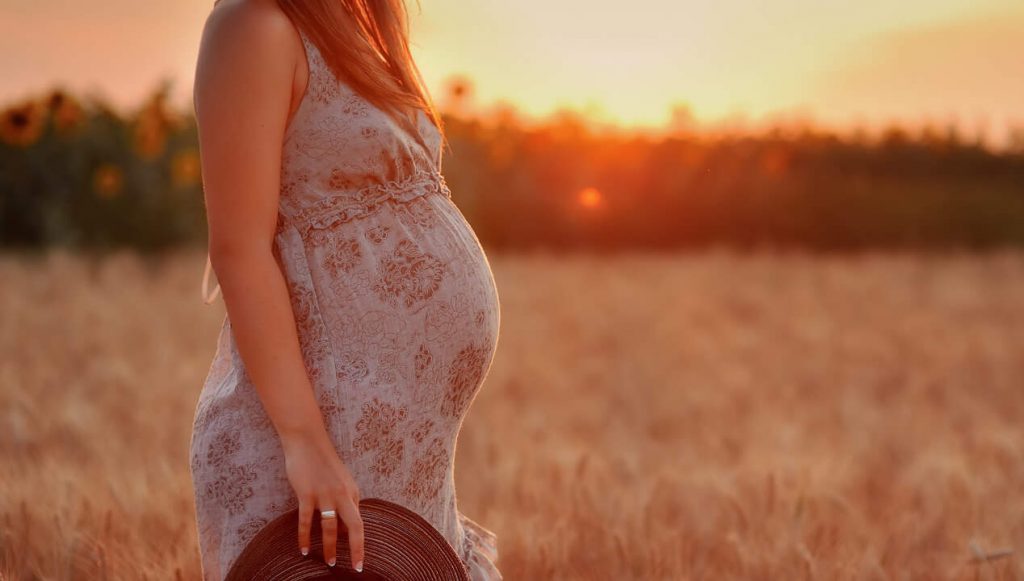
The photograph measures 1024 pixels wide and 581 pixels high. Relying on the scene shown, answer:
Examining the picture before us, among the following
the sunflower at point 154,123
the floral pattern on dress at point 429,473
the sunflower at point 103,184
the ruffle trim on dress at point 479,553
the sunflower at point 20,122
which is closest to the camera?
the floral pattern on dress at point 429,473

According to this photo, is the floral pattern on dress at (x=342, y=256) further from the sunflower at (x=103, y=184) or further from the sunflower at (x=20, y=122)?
the sunflower at (x=103, y=184)

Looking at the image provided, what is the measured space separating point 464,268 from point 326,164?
0.26 meters

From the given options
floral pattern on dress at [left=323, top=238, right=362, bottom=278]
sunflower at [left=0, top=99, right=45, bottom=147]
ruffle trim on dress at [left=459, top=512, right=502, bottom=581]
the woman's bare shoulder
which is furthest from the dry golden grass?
the woman's bare shoulder

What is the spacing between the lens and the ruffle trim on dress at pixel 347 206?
1476 mm

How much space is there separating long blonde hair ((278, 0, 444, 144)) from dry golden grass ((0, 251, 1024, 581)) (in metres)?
1.18

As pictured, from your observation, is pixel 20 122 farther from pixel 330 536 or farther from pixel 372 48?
pixel 330 536

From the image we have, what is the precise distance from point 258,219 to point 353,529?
1.36 feet

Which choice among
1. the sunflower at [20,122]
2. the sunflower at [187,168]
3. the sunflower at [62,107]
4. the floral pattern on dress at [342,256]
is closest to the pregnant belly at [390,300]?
the floral pattern on dress at [342,256]

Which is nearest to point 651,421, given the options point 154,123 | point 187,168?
point 154,123

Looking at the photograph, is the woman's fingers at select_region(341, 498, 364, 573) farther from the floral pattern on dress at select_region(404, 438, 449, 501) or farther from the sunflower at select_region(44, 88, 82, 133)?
the sunflower at select_region(44, 88, 82, 133)

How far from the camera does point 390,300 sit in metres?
1.48

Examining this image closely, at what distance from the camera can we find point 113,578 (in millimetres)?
2121

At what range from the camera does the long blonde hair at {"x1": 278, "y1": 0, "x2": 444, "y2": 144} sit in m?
1.40

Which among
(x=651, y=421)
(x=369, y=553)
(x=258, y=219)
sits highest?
(x=258, y=219)
